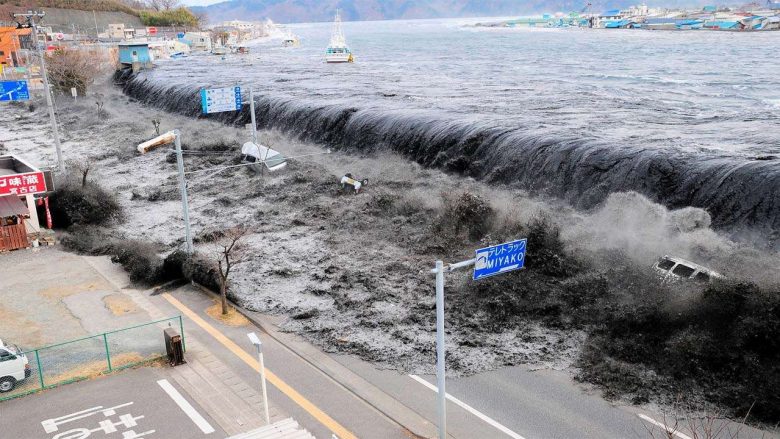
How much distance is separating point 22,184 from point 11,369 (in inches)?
604

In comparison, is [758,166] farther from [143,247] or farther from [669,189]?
[143,247]

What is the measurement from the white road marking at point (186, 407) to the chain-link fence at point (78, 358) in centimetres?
189

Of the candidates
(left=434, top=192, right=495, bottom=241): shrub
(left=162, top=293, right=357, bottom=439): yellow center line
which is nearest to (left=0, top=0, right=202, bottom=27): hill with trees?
(left=434, top=192, right=495, bottom=241): shrub

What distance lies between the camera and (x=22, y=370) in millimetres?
18250

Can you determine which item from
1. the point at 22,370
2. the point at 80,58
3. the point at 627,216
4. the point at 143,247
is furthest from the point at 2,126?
the point at 627,216

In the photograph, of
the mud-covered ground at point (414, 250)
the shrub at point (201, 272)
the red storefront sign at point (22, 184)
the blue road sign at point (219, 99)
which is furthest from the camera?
the blue road sign at point (219, 99)

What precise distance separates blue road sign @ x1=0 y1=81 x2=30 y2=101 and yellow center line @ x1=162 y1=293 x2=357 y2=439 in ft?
47.2

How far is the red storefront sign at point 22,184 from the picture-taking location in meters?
30.0

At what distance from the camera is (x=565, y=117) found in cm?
4884

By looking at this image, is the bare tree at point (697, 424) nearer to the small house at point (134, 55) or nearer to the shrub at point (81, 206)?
the shrub at point (81, 206)

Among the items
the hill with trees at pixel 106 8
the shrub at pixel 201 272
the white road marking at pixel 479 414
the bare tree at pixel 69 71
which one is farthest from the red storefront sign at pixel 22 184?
the hill with trees at pixel 106 8

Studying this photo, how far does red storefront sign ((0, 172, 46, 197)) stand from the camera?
30.0 metres

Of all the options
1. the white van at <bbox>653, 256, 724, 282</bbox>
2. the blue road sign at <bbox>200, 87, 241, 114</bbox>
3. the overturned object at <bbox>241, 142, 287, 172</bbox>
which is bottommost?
the white van at <bbox>653, 256, 724, 282</bbox>

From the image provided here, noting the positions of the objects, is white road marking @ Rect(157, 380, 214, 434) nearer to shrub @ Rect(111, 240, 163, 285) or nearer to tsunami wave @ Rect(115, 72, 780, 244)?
→ shrub @ Rect(111, 240, 163, 285)
